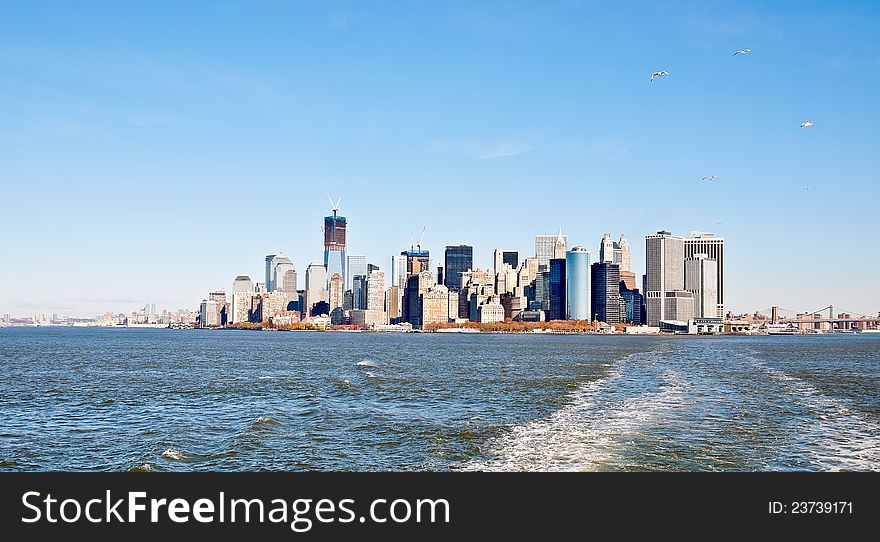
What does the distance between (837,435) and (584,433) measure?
9725 mm

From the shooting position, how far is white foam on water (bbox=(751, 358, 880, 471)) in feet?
87.9

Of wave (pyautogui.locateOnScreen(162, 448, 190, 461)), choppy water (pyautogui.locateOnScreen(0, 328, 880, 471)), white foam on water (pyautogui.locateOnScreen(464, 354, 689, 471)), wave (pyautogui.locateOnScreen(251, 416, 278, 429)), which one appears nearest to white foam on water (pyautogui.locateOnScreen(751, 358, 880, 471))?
→ choppy water (pyautogui.locateOnScreen(0, 328, 880, 471))

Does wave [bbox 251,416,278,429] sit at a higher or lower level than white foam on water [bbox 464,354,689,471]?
lower

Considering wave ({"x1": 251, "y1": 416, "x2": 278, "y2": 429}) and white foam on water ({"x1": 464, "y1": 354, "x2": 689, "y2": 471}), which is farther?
wave ({"x1": 251, "y1": 416, "x2": 278, "y2": 429})

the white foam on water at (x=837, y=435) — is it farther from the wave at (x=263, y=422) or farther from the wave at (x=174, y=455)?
the wave at (x=263, y=422)

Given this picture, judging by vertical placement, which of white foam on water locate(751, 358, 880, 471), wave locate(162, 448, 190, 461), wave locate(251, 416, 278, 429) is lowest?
wave locate(251, 416, 278, 429)

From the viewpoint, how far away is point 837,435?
3288cm

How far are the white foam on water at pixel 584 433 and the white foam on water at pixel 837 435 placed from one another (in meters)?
6.19

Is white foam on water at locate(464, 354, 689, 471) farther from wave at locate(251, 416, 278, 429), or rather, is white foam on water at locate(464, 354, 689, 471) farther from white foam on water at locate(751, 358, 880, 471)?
wave at locate(251, 416, 278, 429)

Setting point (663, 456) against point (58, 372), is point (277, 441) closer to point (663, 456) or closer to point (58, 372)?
point (663, 456)

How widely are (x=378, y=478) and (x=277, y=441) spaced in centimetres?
992

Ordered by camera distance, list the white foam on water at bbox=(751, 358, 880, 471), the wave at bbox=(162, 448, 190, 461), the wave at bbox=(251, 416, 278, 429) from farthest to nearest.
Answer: the wave at bbox=(251, 416, 278, 429)
the wave at bbox=(162, 448, 190, 461)
the white foam on water at bbox=(751, 358, 880, 471)

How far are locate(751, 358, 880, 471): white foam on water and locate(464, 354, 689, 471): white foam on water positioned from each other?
6.19 meters

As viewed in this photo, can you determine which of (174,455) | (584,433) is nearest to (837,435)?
(584,433)
